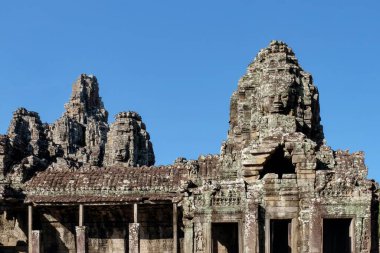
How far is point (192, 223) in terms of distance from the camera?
24.2 m

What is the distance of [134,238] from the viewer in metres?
27.7

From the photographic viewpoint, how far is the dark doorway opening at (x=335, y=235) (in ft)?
83.1

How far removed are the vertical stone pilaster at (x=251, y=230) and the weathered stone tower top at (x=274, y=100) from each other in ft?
9.34

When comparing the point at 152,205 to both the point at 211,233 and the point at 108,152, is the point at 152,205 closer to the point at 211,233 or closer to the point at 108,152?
the point at 211,233

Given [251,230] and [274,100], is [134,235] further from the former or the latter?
[274,100]

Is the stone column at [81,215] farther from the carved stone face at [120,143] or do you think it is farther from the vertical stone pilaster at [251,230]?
the carved stone face at [120,143]

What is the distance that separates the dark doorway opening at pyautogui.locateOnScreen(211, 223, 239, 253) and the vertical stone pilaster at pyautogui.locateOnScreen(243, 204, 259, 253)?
2.07m

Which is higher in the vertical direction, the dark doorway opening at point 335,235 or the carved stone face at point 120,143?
the carved stone face at point 120,143

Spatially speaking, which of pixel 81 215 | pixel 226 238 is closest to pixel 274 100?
pixel 226 238

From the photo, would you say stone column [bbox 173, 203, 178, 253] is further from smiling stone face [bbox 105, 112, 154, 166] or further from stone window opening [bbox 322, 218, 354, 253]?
smiling stone face [bbox 105, 112, 154, 166]

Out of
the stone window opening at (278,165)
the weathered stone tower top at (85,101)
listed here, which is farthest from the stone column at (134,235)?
the weathered stone tower top at (85,101)

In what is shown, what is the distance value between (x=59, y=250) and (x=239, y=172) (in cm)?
921

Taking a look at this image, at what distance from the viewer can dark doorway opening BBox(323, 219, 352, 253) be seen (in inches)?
997

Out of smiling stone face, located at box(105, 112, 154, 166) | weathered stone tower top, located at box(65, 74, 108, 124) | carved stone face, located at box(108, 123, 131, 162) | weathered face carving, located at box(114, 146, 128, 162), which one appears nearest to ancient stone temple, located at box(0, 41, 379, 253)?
weathered face carving, located at box(114, 146, 128, 162)
